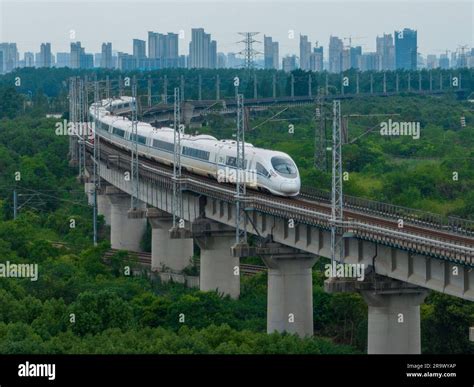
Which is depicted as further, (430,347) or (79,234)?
(79,234)

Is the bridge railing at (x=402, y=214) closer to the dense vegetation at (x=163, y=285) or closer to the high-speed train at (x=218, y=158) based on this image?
the high-speed train at (x=218, y=158)

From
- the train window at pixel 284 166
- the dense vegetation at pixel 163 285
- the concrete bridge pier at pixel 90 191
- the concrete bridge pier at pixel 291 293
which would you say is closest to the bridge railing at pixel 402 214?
the train window at pixel 284 166

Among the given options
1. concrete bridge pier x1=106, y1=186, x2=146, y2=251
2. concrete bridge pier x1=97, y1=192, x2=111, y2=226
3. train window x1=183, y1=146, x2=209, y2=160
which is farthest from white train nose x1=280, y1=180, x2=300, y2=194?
concrete bridge pier x1=97, y1=192, x2=111, y2=226

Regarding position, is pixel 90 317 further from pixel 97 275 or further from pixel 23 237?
pixel 23 237

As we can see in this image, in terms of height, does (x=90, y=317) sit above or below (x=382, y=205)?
below

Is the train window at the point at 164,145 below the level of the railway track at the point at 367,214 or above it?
above

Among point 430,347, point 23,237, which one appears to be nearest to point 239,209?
point 430,347

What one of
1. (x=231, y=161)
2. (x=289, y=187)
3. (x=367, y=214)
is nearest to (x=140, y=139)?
(x=231, y=161)
